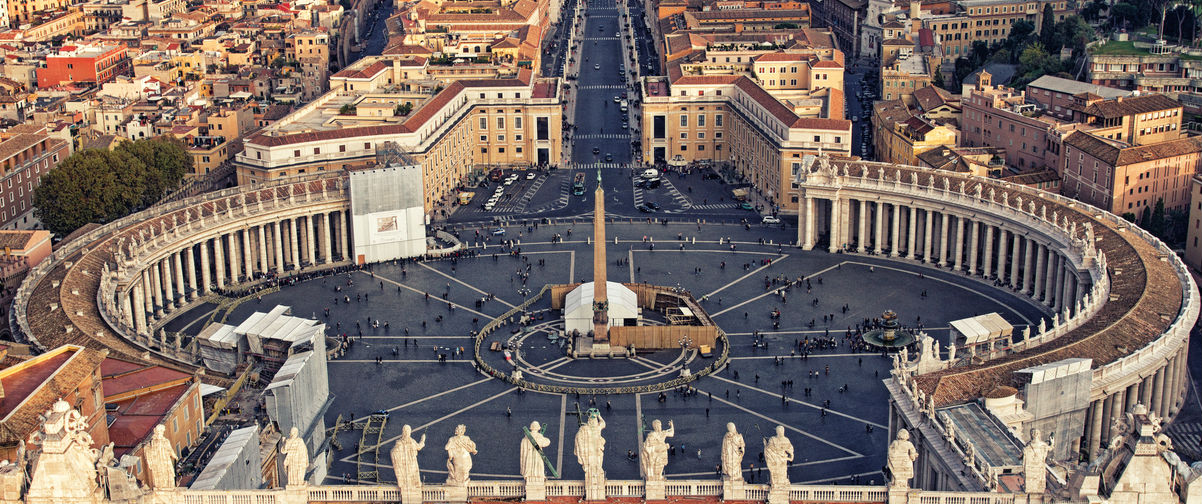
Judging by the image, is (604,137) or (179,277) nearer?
(179,277)

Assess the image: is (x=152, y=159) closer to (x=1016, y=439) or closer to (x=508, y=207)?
(x=508, y=207)

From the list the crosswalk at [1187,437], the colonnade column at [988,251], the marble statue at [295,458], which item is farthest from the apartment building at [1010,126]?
the marble statue at [295,458]

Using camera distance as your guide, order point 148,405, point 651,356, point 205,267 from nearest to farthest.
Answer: point 148,405 < point 651,356 < point 205,267

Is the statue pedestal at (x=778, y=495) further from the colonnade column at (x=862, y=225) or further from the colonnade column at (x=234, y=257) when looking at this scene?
the colonnade column at (x=862, y=225)

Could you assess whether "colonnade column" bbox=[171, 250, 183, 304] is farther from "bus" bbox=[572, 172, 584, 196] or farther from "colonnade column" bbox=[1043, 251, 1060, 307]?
"colonnade column" bbox=[1043, 251, 1060, 307]

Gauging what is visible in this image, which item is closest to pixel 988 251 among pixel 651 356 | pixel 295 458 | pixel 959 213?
pixel 959 213

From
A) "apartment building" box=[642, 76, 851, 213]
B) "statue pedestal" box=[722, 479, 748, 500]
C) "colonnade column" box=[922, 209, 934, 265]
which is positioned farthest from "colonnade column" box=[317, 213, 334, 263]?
"statue pedestal" box=[722, 479, 748, 500]

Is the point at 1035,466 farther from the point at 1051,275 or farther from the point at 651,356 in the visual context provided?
the point at 1051,275
